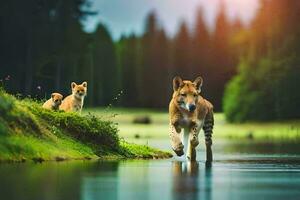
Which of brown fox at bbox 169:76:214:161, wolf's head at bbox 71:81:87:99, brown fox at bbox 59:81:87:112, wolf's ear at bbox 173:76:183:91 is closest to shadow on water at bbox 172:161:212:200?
brown fox at bbox 169:76:214:161

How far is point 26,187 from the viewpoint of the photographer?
20000mm

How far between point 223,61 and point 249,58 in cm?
4414

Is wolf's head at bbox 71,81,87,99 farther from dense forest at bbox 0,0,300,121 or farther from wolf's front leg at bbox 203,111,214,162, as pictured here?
dense forest at bbox 0,0,300,121

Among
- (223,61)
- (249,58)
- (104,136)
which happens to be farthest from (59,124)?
(223,61)

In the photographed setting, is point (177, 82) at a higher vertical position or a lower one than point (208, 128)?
higher

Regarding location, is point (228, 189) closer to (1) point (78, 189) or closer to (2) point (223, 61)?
(1) point (78, 189)

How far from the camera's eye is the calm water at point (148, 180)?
62.4ft

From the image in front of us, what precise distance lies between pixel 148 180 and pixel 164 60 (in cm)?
14994

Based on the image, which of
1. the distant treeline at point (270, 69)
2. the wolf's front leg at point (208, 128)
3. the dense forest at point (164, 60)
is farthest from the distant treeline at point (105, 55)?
the wolf's front leg at point (208, 128)

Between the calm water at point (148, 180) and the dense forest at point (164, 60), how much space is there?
30868 millimetres

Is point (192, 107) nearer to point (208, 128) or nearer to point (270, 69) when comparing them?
point (208, 128)

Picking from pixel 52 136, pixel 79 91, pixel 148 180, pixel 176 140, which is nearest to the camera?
pixel 148 180

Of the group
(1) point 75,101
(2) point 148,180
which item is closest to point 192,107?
(2) point 148,180

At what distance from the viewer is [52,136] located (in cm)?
3008
